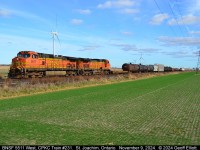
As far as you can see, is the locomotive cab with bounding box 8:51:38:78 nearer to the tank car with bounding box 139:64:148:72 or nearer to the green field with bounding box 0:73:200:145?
the green field with bounding box 0:73:200:145

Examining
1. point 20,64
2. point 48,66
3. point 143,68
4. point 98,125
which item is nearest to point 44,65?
point 48,66

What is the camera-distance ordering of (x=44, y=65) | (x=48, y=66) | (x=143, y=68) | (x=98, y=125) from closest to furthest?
1. (x=98, y=125)
2. (x=44, y=65)
3. (x=48, y=66)
4. (x=143, y=68)

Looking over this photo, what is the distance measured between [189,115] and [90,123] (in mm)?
5095

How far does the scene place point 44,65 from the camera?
3884cm

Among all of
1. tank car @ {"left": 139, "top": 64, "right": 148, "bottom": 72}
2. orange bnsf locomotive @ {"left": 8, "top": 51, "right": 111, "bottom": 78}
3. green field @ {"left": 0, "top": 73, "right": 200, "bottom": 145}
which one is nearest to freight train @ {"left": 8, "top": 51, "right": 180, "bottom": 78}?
orange bnsf locomotive @ {"left": 8, "top": 51, "right": 111, "bottom": 78}

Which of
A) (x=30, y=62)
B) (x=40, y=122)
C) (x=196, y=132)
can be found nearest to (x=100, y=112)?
(x=40, y=122)

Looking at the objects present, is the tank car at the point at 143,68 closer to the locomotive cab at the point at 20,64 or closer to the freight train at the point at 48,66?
the freight train at the point at 48,66

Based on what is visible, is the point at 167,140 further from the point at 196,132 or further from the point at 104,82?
the point at 104,82

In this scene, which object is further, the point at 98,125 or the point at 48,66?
the point at 48,66

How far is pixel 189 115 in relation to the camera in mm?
13836

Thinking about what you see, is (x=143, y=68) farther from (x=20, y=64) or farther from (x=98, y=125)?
(x=98, y=125)

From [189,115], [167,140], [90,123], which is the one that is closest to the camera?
[167,140]

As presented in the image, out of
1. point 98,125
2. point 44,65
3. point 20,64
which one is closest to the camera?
point 98,125

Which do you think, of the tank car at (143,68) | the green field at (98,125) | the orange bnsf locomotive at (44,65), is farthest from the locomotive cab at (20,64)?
the tank car at (143,68)
